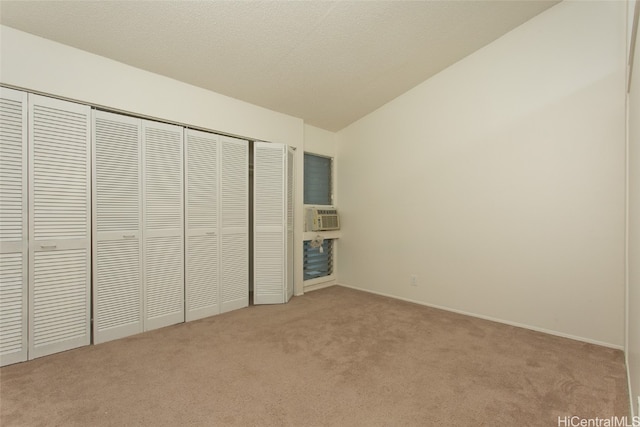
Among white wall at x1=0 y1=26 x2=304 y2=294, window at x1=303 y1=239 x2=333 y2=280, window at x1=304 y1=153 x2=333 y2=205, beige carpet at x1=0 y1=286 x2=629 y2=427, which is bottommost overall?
beige carpet at x1=0 y1=286 x2=629 y2=427

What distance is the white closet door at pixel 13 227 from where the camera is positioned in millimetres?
2066

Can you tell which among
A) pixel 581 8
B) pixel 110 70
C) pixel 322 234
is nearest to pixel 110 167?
pixel 110 70

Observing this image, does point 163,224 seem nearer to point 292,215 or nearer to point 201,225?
point 201,225

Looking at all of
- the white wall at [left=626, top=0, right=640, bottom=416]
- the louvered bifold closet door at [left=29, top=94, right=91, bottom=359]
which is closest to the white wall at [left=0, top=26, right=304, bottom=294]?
the louvered bifold closet door at [left=29, top=94, right=91, bottom=359]

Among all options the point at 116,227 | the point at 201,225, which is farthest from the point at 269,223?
the point at 116,227

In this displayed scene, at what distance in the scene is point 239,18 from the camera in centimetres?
225

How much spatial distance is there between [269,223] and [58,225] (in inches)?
76.1

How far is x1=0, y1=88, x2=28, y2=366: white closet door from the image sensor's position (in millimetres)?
2066

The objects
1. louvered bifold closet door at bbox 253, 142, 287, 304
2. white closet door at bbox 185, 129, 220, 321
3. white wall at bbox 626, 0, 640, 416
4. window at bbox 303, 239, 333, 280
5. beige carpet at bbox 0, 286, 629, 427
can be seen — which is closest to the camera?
white wall at bbox 626, 0, 640, 416

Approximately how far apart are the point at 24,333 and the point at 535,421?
3395 mm

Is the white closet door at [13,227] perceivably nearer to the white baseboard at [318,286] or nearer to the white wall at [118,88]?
the white wall at [118,88]

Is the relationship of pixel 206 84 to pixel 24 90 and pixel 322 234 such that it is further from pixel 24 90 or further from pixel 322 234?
pixel 322 234

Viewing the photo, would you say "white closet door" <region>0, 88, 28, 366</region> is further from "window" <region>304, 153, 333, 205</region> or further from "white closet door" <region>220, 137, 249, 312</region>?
"window" <region>304, 153, 333, 205</region>

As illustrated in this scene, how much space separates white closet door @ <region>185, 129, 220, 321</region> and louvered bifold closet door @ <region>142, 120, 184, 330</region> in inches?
2.9
